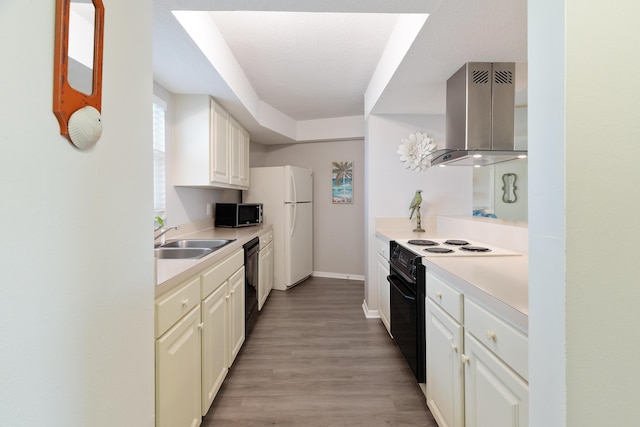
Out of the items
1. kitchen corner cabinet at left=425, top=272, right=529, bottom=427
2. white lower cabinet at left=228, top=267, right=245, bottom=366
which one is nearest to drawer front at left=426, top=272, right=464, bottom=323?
kitchen corner cabinet at left=425, top=272, right=529, bottom=427

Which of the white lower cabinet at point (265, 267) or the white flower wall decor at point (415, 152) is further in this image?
the white lower cabinet at point (265, 267)

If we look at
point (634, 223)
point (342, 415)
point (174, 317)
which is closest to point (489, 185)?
point (342, 415)

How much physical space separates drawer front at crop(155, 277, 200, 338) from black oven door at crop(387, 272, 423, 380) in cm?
131

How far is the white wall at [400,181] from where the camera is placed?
324cm

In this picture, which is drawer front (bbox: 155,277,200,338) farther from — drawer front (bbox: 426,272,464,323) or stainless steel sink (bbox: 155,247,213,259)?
drawer front (bbox: 426,272,464,323)

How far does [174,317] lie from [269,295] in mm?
2736

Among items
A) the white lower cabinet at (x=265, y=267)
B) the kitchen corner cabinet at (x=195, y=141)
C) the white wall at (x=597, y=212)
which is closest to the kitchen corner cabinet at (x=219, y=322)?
→ the kitchen corner cabinet at (x=195, y=141)

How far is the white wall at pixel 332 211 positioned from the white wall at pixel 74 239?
3.98m

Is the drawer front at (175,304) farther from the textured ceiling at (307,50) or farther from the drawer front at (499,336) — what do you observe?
the textured ceiling at (307,50)

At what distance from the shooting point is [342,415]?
1736 millimetres

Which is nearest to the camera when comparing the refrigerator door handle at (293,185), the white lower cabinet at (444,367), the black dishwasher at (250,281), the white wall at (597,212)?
the white wall at (597,212)

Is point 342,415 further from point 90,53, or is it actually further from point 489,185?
point 489,185

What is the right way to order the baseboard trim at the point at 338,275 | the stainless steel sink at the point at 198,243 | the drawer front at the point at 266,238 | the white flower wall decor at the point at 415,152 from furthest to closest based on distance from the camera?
1. the baseboard trim at the point at 338,275
2. the drawer front at the point at 266,238
3. the white flower wall decor at the point at 415,152
4. the stainless steel sink at the point at 198,243

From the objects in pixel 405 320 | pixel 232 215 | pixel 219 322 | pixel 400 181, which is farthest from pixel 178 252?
pixel 400 181
